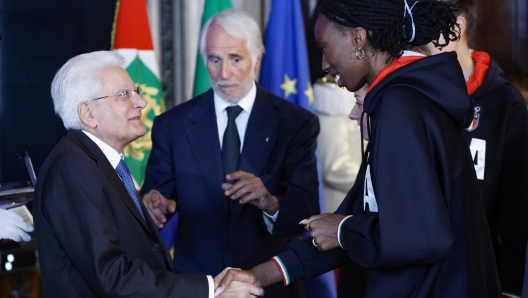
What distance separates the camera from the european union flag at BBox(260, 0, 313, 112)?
4.25 m

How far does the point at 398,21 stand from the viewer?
6.14ft

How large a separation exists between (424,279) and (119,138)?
1143 millimetres

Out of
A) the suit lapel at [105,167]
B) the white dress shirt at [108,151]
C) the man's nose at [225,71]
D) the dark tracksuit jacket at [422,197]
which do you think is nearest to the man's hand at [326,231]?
the dark tracksuit jacket at [422,197]

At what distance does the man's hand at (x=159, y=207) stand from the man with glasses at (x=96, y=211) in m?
0.45

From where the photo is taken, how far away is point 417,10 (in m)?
1.87

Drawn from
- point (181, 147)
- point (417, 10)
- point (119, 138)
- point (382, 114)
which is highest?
point (417, 10)

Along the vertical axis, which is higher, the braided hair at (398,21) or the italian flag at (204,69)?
the braided hair at (398,21)

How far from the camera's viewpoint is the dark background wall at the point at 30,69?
3742mm

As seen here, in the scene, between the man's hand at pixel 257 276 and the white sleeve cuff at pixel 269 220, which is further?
the white sleeve cuff at pixel 269 220

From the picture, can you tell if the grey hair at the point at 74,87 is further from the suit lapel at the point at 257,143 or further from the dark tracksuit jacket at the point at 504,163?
the dark tracksuit jacket at the point at 504,163

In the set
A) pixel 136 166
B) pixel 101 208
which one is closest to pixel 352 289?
pixel 101 208

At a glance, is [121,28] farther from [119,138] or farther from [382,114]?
[382,114]

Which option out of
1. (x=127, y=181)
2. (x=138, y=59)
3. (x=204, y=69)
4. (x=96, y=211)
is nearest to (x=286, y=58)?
(x=204, y=69)

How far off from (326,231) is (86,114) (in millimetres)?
907
